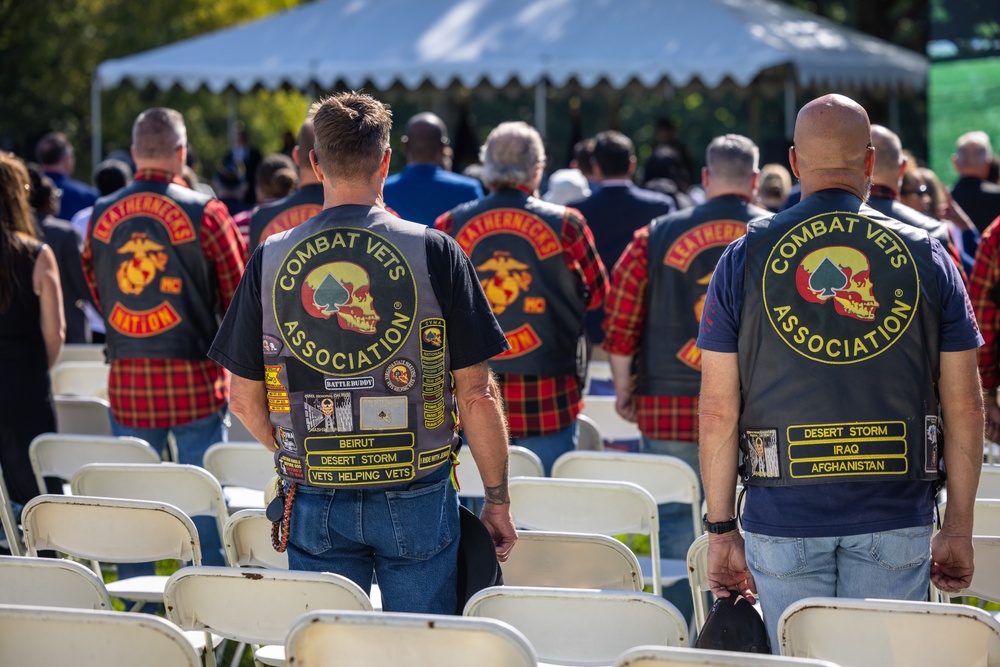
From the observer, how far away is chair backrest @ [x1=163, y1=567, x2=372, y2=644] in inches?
105

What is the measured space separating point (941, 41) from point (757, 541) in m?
8.47

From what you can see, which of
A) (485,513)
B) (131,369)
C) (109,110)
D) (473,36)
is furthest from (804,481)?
(109,110)

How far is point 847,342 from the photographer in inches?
103

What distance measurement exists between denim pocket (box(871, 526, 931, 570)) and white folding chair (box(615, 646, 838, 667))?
56 cm

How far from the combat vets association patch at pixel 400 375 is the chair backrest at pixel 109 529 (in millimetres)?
1007

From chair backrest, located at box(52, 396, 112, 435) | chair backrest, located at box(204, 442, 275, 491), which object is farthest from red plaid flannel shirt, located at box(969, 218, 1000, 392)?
chair backrest, located at box(52, 396, 112, 435)

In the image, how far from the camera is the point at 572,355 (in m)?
4.74

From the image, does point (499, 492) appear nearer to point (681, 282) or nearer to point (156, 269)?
point (681, 282)

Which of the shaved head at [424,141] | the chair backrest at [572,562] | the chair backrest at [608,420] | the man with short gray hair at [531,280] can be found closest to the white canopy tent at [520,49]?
the shaved head at [424,141]

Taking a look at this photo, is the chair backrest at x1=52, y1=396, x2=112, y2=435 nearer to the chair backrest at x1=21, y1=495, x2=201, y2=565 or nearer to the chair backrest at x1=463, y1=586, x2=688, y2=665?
the chair backrest at x1=21, y1=495, x2=201, y2=565

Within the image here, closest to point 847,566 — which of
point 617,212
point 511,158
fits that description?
point 511,158

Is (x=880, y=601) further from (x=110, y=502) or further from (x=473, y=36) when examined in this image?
(x=473, y=36)

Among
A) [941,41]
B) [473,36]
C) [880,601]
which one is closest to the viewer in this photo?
[880,601]

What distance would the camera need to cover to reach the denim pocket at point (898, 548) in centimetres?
261
